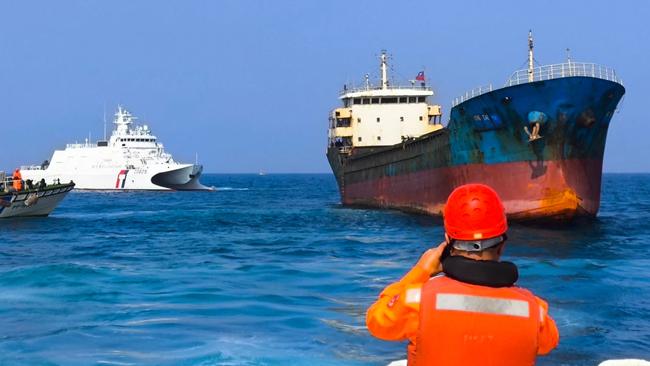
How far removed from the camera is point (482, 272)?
108 inches

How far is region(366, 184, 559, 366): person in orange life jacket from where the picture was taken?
2705 millimetres

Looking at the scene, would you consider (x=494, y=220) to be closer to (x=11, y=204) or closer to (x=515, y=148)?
(x=515, y=148)

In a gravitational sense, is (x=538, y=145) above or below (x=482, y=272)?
above

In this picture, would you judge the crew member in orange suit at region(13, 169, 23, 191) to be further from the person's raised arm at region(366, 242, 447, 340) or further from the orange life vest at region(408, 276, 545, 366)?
the orange life vest at region(408, 276, 545, 366)

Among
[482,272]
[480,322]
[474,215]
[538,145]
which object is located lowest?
[480,322]

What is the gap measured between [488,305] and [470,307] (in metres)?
0.07

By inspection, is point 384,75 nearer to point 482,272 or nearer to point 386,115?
point 386,115

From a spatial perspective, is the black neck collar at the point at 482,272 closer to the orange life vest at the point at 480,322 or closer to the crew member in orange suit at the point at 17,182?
the orange life vest at the point at 480,322

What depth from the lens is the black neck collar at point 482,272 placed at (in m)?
2.73

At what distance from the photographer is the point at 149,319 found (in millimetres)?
10664

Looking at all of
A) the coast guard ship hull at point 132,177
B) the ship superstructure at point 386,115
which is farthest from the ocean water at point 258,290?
the coast guard ship hull at point 132,177

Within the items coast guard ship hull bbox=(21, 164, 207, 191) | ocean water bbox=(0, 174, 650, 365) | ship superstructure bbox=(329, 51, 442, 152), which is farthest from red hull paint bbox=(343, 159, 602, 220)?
coast guard ship hull bbox=(21, 164, 207, 191)

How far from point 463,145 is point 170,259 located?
10967 millimetres

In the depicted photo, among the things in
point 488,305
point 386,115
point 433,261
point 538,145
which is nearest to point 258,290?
point 433,261
